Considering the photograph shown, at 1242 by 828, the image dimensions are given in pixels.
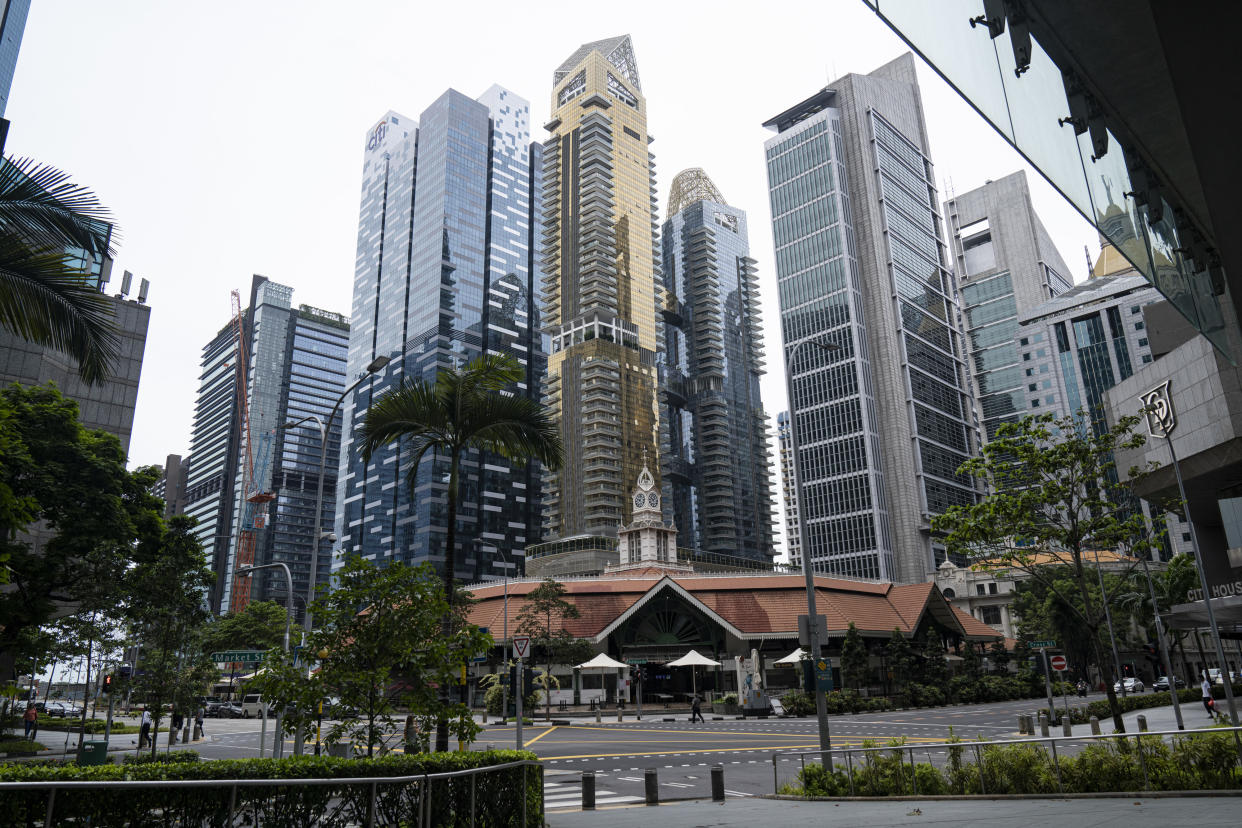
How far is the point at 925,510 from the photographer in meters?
140

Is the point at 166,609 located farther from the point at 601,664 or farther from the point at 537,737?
the point at 601,664

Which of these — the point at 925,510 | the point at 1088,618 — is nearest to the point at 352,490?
the point at 925,510

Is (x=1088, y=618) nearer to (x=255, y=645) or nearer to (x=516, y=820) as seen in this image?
(x=516, y=820)

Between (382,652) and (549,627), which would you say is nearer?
(382,652)

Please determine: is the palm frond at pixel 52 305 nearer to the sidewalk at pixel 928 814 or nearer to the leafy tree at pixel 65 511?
the sidewalk at pixel 928 814

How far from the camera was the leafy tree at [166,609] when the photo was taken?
32.0 metres

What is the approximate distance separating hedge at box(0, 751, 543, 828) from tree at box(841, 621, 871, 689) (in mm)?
48822

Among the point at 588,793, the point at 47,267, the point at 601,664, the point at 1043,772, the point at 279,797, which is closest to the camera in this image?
the point at 279,797

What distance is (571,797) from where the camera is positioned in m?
20.0

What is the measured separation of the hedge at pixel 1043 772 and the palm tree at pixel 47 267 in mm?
16614

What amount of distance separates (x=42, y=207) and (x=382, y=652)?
883 centimetres

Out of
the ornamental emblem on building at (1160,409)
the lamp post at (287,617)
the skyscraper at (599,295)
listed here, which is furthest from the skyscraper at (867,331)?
the lamp post at (287,617)

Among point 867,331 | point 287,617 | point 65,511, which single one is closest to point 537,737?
point 287,617

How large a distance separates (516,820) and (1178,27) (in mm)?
12407
